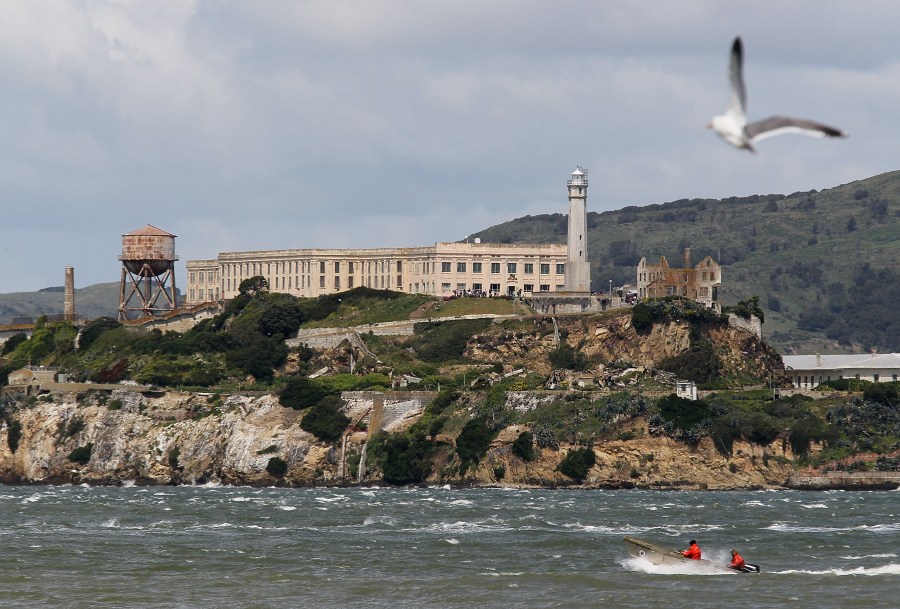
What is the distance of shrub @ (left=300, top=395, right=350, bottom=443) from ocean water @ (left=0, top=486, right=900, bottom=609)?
17.3 metres

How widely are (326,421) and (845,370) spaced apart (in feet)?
164

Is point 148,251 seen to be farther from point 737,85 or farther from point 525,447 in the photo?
point 737,85

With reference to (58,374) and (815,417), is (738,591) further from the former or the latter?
(58,374)

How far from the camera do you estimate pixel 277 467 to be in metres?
136

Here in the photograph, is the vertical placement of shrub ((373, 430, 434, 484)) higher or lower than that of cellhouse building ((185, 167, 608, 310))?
lower

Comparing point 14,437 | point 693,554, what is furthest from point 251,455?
point 693,554

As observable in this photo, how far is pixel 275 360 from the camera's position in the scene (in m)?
156

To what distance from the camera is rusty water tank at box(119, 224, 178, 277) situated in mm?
180875

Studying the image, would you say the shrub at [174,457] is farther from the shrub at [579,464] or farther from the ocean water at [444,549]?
the shrub at [579,464]

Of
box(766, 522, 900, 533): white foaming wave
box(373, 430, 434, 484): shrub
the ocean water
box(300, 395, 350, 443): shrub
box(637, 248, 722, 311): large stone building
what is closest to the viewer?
the ocean water

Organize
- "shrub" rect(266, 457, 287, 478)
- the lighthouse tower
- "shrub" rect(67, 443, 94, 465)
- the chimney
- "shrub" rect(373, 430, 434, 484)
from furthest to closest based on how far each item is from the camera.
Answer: the chimney
the lighthouse tower
"shrub" rect(67, 443, 94, 465)
"shrub" rect(266, 457, 287, 478)
"shrub" rect(373, 430, 434, 484)

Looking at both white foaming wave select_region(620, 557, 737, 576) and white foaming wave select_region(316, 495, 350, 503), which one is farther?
white foaming wave select_region(316, 495, 350, 503)

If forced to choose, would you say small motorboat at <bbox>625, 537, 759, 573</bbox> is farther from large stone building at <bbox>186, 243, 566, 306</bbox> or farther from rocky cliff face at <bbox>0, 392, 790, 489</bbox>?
large stone building at <bbox>186, 243, 566, 306</bbox>

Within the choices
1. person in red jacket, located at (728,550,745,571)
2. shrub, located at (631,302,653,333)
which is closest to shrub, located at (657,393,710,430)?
shrub, located at (631,302,653,333)
